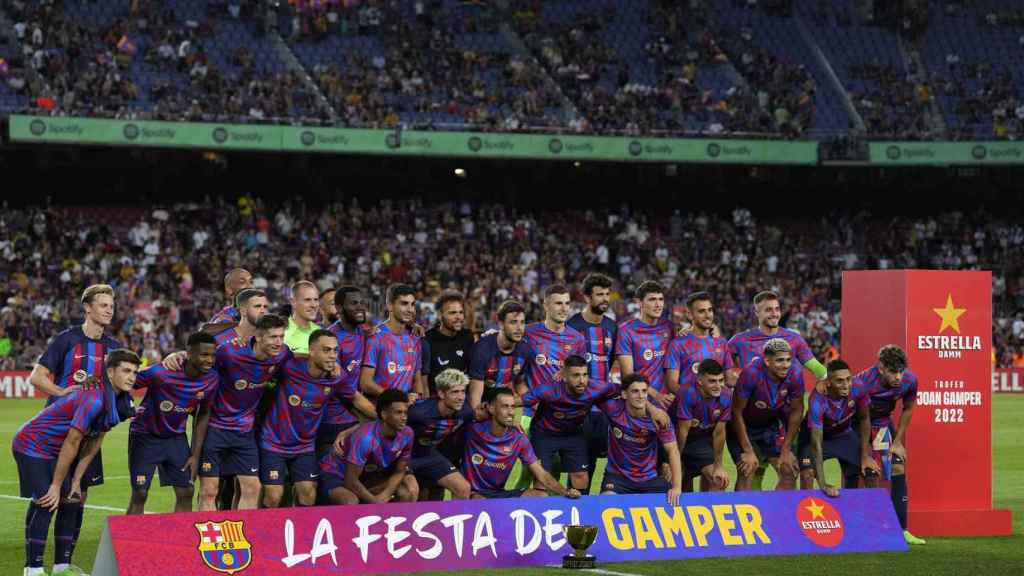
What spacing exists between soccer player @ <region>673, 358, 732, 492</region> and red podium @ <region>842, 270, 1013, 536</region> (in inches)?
64.1

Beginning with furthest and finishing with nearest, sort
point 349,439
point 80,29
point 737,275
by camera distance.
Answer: point 737,275
point 80,29
point 349,439

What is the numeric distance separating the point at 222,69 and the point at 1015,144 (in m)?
20.0

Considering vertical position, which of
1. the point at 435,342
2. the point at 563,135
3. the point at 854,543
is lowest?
the point at 854,543

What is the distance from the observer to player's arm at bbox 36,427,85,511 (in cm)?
946

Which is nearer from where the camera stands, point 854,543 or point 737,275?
point 854,543

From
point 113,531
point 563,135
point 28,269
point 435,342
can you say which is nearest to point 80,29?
point 28,269

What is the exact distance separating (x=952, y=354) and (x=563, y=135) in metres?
24.3

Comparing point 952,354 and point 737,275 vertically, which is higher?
point 737,275

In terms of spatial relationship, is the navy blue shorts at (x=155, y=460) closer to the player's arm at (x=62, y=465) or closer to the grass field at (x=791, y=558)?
the grass field at (x=791, y=558)

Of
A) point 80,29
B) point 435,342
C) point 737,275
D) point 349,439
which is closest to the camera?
point 349,439

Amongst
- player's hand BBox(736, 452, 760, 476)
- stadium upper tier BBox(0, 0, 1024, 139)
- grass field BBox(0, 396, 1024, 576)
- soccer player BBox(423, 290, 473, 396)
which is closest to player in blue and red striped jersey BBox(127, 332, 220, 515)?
grass field BBox(0, 396, 1024, 576)

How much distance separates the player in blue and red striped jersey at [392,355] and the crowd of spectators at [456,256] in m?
19.5

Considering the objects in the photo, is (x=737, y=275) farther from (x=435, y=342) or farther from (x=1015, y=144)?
(x=435, y=342)

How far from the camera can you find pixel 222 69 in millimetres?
36344
